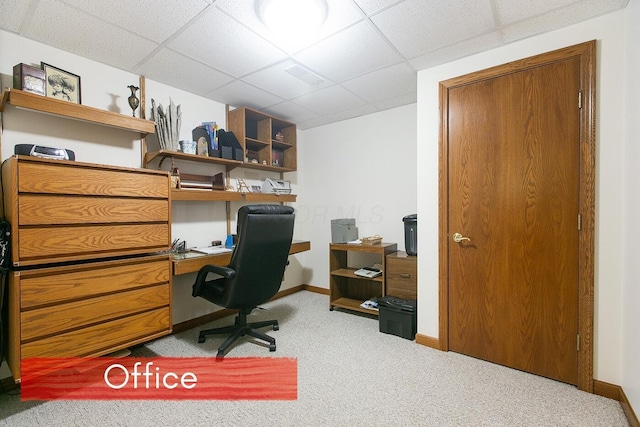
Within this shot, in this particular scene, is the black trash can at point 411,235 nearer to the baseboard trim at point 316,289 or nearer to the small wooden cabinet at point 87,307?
the baseboard trim at point 316,289

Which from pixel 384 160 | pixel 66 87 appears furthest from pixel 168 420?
pixel 384 160

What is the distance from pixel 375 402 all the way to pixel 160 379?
148 cm

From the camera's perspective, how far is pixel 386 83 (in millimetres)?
2660

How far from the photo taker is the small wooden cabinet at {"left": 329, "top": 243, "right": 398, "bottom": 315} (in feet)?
10.4

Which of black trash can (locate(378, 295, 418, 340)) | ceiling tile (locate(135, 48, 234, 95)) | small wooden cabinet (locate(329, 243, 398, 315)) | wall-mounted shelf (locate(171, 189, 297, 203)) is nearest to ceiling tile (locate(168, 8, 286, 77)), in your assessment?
ceiling tile (locate(135, 48, 234, 95))

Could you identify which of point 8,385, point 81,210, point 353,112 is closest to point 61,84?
point 81,210

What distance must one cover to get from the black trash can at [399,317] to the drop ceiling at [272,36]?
211 centimetres

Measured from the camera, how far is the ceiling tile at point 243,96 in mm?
2730

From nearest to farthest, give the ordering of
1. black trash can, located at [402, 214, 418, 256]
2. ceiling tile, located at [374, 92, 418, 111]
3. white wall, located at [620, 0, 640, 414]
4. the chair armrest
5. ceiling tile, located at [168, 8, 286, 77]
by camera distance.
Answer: white wall, located at [620, 0, 640, 414] → ceiling tile, located at [168, 8, 286, 77] → the chair armrest → black trash can, located at [402, 214, 418, 256] → ceiling tile, located at [374, 92, 418, 111]

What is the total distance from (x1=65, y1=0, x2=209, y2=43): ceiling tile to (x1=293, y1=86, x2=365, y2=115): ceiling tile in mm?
1394

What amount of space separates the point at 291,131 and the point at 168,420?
127 inches

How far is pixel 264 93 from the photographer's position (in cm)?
287

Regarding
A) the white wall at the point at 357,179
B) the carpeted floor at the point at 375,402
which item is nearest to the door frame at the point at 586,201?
the carpeted floor at the point at 375,402

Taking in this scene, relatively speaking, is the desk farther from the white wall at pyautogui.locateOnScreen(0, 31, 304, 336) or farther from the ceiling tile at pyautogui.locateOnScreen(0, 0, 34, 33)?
the ceiling tile at pyautogui.locateOnScreen(0, 0, 34, 33)
